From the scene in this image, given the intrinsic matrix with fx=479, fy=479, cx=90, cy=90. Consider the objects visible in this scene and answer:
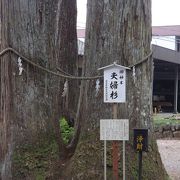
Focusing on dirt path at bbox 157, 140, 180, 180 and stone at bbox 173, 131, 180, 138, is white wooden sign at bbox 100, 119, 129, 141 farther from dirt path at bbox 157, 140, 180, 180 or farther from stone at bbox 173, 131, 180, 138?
stone at bbox 173, 131, 180, 138

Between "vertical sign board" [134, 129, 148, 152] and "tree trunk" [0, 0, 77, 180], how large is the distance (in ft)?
4.03

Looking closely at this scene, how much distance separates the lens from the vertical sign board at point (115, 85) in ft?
18.0

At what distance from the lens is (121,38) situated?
619 cm

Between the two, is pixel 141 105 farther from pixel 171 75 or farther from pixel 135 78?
pixel 171 75

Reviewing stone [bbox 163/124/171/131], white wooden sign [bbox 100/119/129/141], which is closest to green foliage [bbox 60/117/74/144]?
white wooden sign [bbox 100/119/129/141]

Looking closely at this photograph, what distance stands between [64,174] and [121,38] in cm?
192

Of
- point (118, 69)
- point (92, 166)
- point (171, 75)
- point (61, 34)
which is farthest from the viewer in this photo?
point (171, 75)

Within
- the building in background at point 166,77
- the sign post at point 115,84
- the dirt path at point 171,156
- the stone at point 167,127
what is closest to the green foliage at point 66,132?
the sign post at point 115,84

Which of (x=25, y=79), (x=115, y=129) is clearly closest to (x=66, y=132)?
(x=25, y=79)

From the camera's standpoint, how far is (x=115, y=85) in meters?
5.49

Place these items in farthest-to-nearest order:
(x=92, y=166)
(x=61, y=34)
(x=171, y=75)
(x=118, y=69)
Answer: (x=171, y=75)
(x=61, y=34)
(x=92, y=166)
(x=118, y=69)

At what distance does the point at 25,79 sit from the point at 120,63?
126 centimetres

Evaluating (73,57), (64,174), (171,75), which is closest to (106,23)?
(64,174)

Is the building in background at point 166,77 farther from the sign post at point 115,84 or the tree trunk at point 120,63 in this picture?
the sign post at point 115,84
